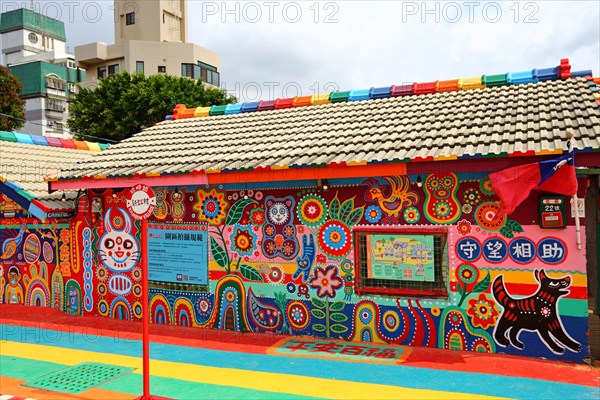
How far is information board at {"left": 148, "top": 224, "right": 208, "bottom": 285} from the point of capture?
8.99 metres

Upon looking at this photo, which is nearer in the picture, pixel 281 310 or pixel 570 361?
pixel 570 361

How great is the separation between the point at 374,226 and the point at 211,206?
2912 mm

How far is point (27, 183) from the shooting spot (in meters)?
11.2

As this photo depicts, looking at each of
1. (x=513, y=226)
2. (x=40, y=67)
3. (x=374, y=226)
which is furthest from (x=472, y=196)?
(x=40, y=67)

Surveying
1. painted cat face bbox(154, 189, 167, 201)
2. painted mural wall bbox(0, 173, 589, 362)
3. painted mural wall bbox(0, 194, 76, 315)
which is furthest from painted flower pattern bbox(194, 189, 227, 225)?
painted mural wall bbox(0, 194, 76, 315)

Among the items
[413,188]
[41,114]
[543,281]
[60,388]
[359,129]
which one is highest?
[41,114]

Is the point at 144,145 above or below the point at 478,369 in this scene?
above

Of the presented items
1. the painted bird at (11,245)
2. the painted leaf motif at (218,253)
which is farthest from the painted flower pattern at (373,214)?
the painted bird at (11,245)

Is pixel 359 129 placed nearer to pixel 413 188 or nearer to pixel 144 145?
pixel 413 188

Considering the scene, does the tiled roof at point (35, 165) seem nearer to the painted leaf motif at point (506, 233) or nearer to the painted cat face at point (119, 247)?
the painted cat face at point (119, 247)

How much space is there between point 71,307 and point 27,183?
9.69 ft

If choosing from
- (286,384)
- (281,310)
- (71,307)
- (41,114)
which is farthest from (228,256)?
(41,114)

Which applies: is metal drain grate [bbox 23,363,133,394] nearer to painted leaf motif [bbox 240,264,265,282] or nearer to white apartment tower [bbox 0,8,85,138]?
painted leaf motif [bbox 240,264,265,282]

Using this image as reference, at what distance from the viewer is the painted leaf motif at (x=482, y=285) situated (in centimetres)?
705
